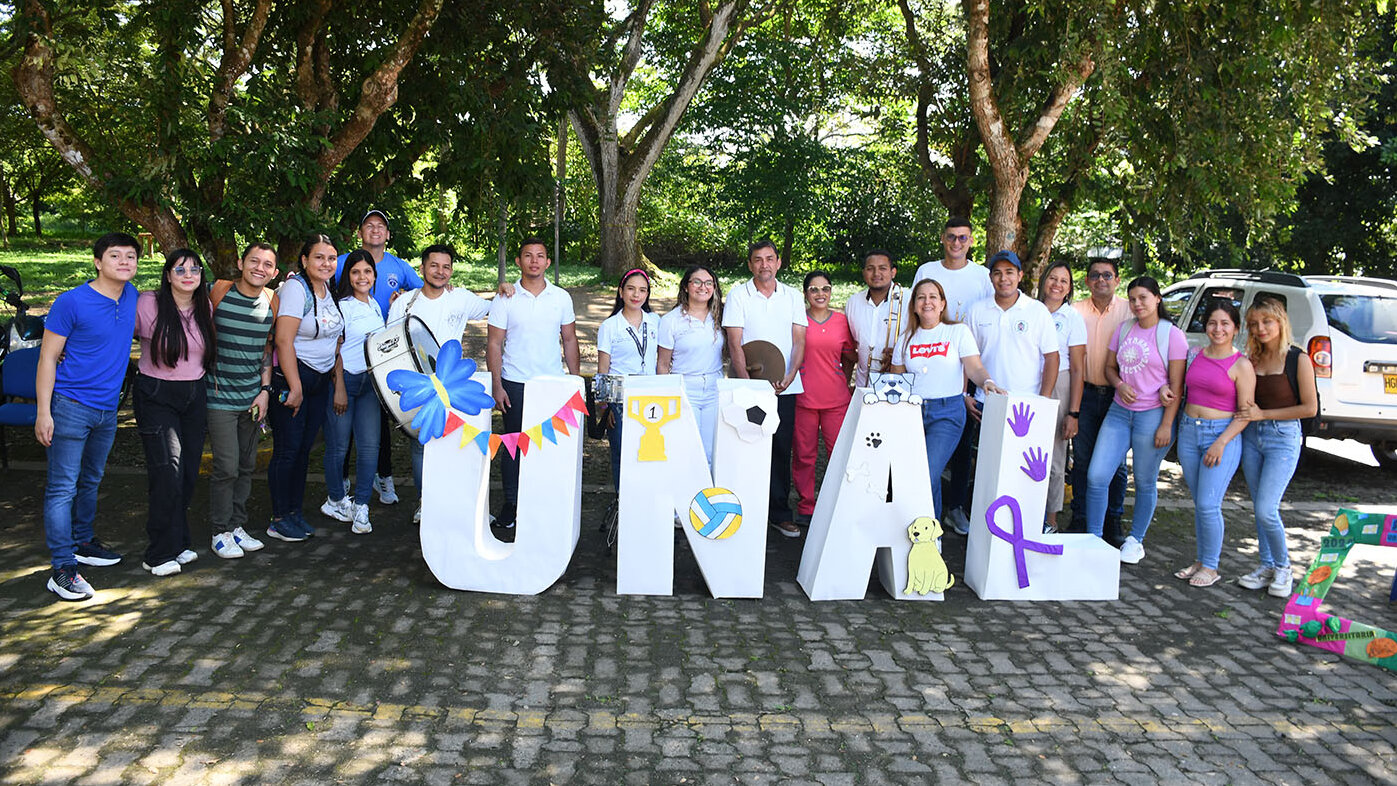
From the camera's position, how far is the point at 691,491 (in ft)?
17.5

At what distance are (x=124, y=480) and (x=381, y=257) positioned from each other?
2563 mm

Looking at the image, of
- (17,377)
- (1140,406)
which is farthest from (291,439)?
(1140,406)

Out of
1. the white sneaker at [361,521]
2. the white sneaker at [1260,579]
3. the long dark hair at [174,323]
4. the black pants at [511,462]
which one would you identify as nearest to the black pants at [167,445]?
the long dark hair at [174,323]

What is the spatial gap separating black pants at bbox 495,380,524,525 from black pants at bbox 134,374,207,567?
1729mm

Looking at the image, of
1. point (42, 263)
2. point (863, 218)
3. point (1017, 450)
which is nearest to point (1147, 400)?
point (1017, 450)

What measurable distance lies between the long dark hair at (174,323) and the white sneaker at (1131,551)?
5.53 metres

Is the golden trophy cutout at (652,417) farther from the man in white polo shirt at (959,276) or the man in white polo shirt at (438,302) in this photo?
the man in white polo shirt at (959,276)

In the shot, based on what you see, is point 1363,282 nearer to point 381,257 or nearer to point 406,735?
point 381,257

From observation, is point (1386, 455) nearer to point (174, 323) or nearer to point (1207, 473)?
point (1207, 473)

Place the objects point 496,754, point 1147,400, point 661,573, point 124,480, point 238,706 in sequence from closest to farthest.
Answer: point 496,754 < point 238,706 < point 661,573 < point 1147,400 < point 124,480

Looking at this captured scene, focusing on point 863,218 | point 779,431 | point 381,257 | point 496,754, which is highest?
point 863,218

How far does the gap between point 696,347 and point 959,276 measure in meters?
1.94

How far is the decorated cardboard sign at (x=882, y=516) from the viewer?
213 inches

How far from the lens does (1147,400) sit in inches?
240
